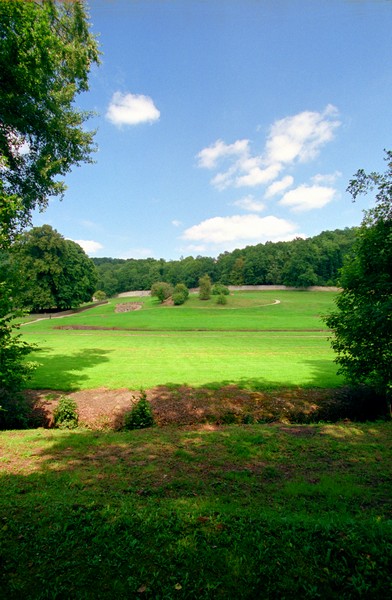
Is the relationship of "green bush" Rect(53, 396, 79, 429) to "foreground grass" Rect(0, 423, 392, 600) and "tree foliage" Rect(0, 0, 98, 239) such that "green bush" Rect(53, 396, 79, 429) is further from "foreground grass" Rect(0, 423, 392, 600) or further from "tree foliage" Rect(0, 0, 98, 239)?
"tree foliage" Rect(0, 0, 98, 239)

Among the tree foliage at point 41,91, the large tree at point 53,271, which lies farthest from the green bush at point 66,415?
the large tree at point 53,271

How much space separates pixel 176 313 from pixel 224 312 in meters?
10.0

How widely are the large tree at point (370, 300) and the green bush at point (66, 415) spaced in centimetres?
1097

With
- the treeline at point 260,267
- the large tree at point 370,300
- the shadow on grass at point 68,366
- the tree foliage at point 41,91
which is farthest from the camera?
the treeline at point 260,267

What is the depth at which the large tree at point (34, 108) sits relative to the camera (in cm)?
976

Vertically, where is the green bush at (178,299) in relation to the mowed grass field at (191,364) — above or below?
above

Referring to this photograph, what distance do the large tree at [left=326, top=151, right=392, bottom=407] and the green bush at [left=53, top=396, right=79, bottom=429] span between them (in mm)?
10966

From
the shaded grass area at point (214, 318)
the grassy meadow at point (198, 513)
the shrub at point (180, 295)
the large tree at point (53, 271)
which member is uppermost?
the large tree at point (53, 271)

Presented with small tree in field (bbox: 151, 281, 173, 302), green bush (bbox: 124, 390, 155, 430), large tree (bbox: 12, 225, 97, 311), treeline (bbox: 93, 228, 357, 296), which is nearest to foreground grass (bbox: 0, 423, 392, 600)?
green bush (bbox: 124, 390, 155, 430)

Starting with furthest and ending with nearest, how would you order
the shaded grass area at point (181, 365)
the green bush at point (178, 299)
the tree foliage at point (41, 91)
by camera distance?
the green bush at point (178, 299)
the shaded grass area at point (181, 365)
the tree foliage at point (41, 91)

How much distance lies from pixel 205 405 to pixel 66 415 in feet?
18.2

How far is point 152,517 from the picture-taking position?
15.0ft

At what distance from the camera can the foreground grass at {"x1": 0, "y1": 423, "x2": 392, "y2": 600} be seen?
3.40 metres

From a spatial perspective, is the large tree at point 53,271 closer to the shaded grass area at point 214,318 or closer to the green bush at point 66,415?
the shaded grass area at point 214,318
